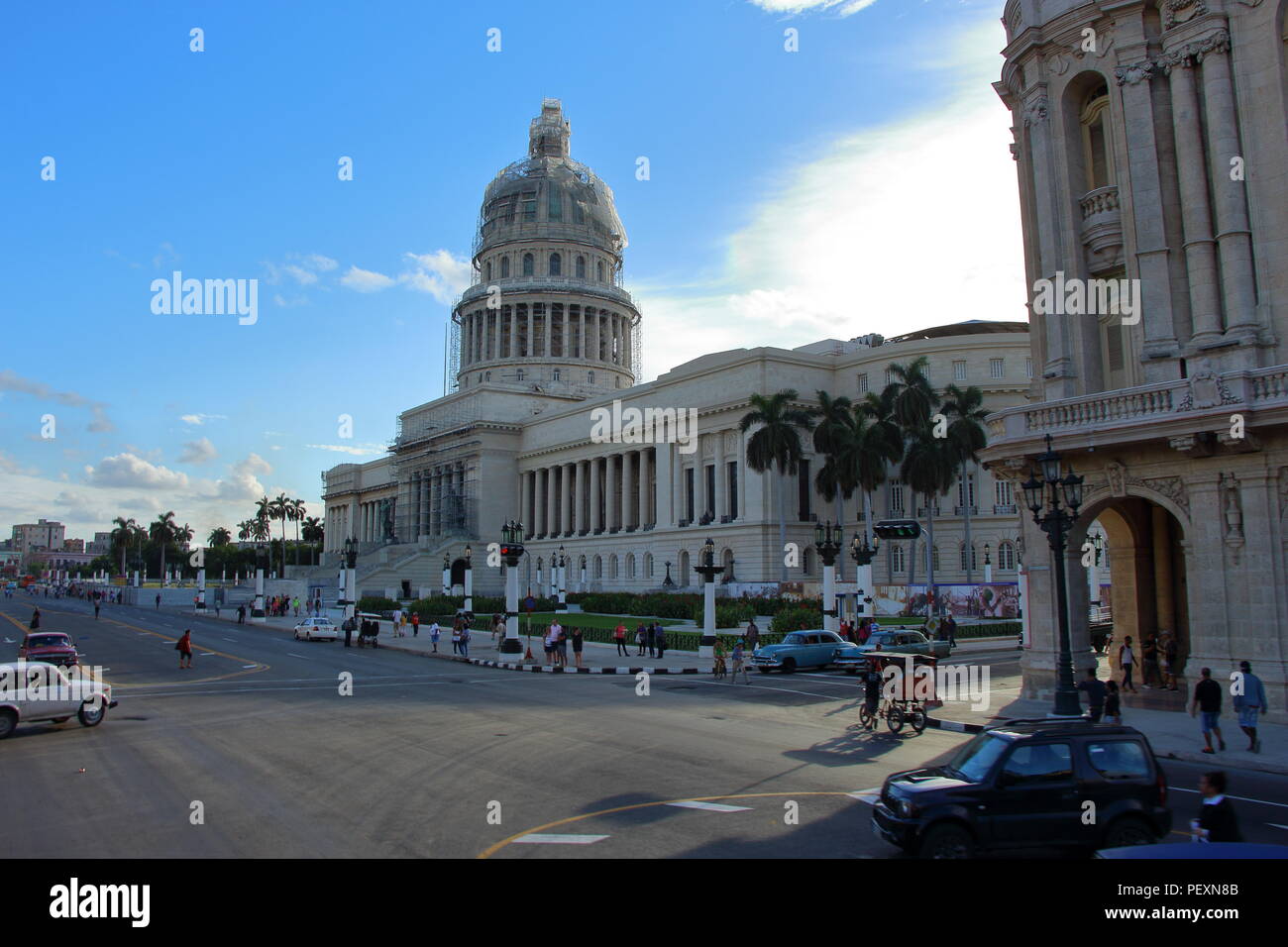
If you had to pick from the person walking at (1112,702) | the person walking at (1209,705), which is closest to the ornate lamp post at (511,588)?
the person walking at (1112,702)

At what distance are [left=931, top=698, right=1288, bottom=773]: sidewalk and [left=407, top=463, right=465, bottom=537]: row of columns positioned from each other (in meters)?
82.9

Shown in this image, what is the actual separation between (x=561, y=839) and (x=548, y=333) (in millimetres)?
105895

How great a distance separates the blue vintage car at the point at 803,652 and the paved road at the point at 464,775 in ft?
20.4

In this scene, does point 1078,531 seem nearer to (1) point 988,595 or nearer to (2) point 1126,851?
(2) point 1126,851

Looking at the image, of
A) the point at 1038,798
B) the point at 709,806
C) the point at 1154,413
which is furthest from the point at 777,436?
the point at 1038,798

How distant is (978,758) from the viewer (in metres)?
10.1

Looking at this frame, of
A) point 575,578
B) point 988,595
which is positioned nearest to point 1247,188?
point 988,595

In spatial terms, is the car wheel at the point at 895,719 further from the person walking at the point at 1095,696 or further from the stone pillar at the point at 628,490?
the stone pillar at the point at 628,490

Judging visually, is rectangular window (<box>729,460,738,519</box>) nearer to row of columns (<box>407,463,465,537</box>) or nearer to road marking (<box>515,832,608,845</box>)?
row of columns (<box>407,463,465,537</box>)

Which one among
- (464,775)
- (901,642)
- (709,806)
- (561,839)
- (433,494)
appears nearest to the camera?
(561,839)

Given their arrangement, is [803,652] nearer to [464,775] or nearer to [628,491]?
[464,775]

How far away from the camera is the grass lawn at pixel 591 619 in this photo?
54.6 m

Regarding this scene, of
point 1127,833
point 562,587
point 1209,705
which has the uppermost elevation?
point 562,587
